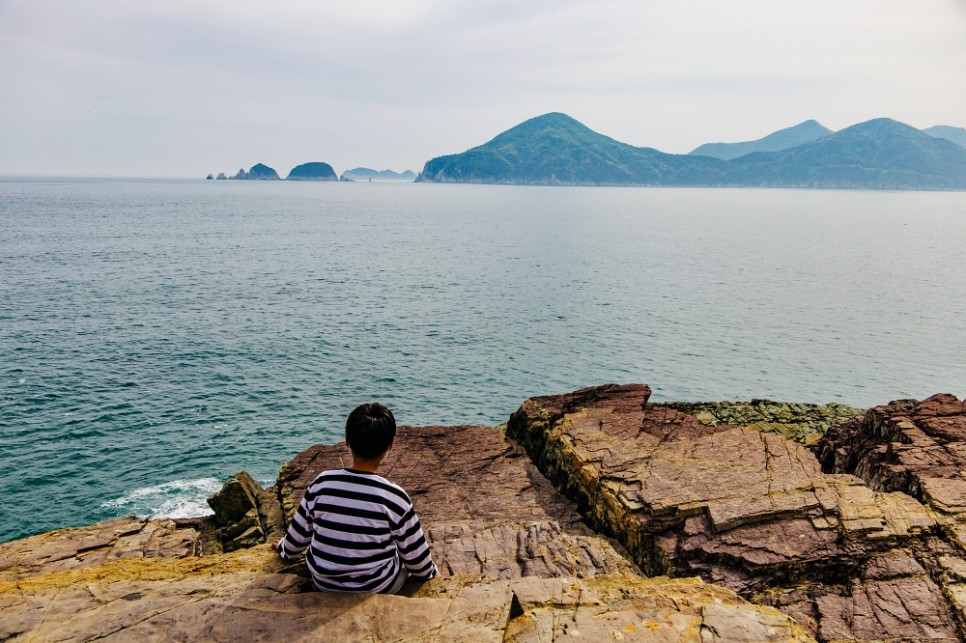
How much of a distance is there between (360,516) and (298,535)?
1.42 m

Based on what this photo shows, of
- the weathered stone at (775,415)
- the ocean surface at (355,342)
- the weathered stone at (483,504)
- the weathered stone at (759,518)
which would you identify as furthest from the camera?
the ocean surface at (355,342)

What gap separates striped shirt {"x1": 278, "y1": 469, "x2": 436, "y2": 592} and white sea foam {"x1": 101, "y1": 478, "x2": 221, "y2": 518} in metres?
22.0

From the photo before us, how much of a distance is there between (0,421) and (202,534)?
66.1 feet

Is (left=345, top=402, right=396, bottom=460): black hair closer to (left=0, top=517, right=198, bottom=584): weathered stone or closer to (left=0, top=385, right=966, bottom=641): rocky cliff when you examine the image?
(left=0, top=385, right=966, bottom=641): rocky cliff

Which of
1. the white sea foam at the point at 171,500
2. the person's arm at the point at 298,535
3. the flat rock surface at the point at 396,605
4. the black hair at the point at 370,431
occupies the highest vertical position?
the black hair at the point at 370,431

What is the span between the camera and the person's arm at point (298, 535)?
7559mm

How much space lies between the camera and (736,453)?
1809cm

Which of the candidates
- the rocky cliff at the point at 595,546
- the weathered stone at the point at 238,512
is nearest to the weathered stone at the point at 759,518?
the rocky cliff at the point at 595,546

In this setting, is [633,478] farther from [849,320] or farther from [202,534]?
[849,320]

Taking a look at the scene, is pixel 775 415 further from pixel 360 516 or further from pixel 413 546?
pixel 360 516

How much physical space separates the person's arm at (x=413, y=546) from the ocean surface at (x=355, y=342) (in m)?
22.8

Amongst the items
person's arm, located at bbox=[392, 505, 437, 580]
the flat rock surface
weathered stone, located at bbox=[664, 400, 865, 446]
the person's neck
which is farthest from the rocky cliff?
weathered stone, located at bbox=[664, 400, 865, 446]

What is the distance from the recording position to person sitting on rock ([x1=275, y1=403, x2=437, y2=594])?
7.08 metres

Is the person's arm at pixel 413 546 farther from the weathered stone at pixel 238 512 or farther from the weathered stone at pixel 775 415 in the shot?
the weathered stone at pixel 775 415
